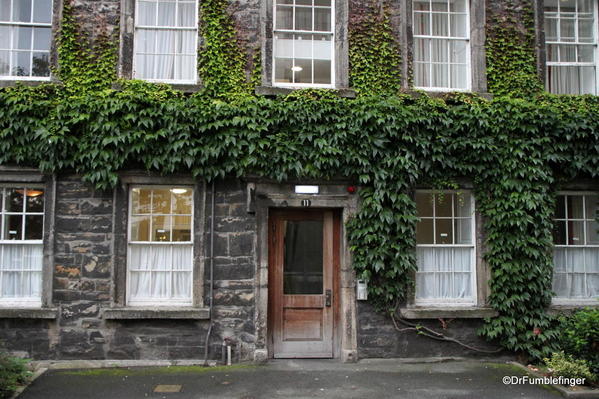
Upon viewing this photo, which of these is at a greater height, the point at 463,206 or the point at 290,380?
the point at 463,206

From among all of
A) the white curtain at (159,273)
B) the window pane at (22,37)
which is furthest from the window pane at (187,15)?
the white curtain at (159,273)

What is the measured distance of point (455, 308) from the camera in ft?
29.5

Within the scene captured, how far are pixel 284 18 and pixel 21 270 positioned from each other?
6.18 m

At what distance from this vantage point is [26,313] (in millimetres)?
8281

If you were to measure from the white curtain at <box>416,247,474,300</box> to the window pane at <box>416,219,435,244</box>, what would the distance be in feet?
0.47

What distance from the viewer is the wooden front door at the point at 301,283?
29.3 ft

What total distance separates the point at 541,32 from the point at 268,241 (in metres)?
6.21

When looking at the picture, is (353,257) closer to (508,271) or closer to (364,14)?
(508,271)

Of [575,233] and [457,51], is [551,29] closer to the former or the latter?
[457,51]

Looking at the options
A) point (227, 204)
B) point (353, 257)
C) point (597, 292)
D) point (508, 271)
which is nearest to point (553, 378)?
point (508, 271)

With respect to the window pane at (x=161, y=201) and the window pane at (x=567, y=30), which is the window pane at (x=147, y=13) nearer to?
the window pane at (x=161, y=201)

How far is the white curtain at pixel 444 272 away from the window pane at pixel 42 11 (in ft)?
24.8

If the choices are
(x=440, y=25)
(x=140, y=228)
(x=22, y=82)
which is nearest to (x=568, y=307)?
(x=440, y=25)

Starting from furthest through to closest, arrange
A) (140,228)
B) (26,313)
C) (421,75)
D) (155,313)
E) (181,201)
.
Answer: (421,75) → (181,201) → (140,228) → (155,313) → (26,313)
